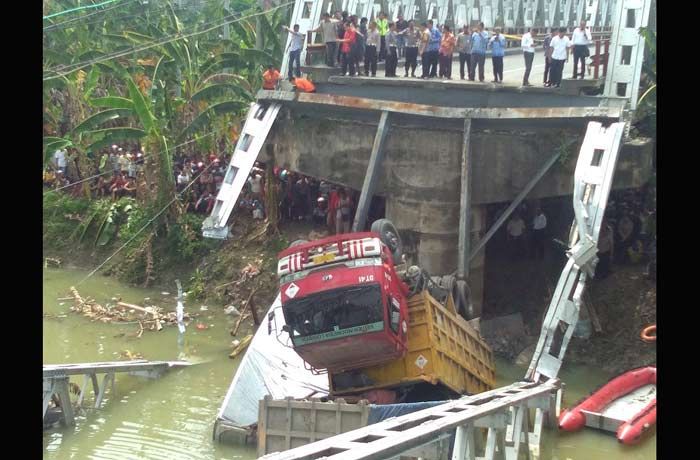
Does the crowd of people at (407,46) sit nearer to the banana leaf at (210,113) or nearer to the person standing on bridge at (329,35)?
the person standing on bridge at (329,35)

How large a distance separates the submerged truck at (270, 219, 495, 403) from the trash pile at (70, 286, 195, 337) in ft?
24.4

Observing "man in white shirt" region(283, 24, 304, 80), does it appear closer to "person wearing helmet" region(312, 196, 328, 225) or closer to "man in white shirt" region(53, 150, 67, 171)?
"person wearing helmet" region(312, 196, 328, 225)

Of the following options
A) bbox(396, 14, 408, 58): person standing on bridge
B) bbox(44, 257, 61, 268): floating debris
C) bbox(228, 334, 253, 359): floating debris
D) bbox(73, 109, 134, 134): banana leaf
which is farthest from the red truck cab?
bbox(44, 257, 61, 268): floating debris

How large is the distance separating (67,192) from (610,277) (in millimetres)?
16289

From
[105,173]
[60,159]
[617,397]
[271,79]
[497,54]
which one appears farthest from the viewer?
[60,159]

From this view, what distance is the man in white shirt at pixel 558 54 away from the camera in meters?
20.3

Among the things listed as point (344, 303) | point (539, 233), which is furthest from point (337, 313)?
point (539, 233)

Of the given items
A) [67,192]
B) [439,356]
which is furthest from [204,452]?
[67,192]

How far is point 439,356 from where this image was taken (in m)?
14.5

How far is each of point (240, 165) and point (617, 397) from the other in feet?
30.4

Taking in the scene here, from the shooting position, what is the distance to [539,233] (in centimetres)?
2128

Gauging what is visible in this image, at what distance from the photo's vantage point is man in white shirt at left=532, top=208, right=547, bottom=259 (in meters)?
20.9

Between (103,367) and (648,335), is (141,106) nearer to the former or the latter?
(103,367)
